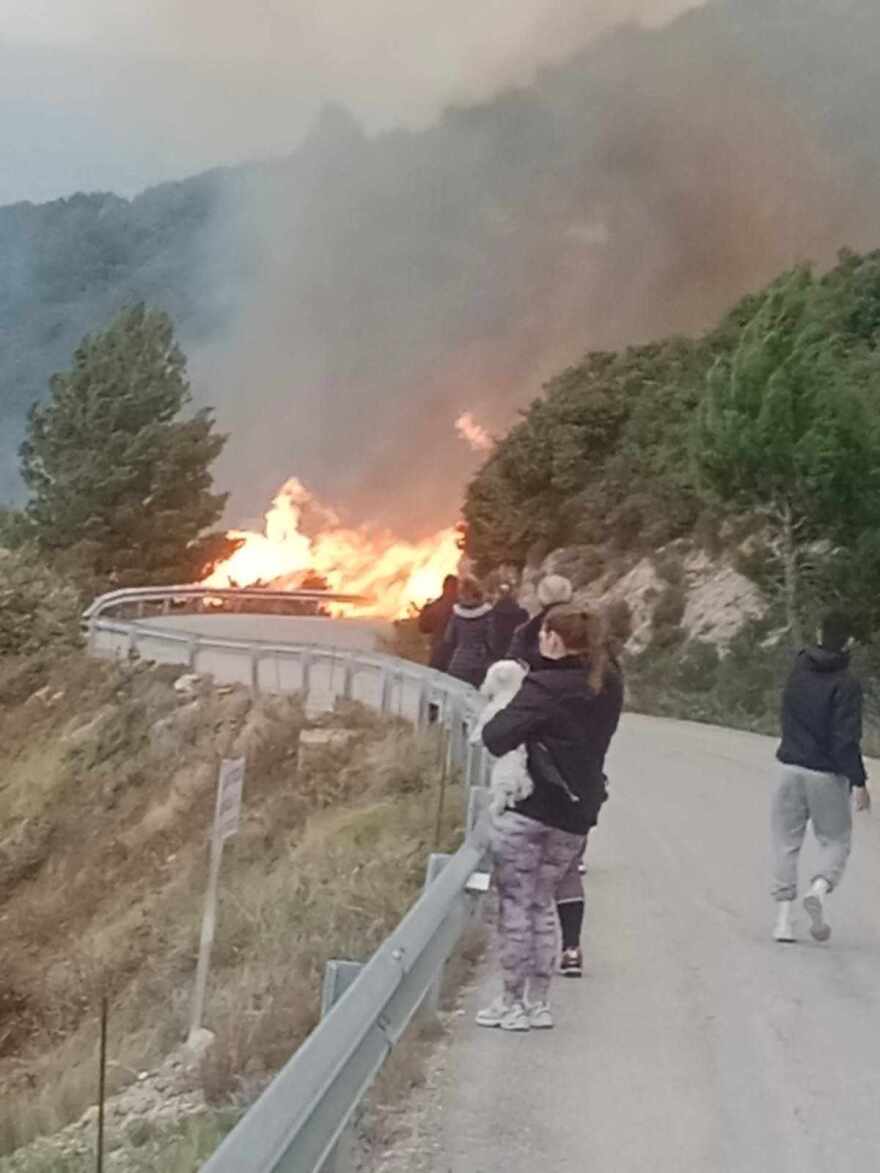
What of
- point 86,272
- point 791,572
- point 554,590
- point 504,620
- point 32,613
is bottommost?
point 554,590

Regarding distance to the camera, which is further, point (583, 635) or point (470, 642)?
point (470, 642)

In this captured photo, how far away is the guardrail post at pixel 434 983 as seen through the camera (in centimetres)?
755

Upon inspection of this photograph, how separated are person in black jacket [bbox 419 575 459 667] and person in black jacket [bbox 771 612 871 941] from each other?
213 inches

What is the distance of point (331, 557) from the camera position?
48250 millimetres

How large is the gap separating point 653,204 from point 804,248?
472 cm

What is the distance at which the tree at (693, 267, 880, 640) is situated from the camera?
2569 cm

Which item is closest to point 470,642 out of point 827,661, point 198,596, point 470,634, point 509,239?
point 470,634

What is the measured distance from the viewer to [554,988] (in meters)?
8.41

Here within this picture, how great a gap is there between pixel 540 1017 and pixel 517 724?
1219mm

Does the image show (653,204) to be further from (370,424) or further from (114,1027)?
(114,1027)

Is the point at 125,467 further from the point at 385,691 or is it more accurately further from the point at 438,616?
the point at 438,616

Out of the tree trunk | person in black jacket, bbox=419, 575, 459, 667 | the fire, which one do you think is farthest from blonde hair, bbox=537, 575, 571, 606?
the fire

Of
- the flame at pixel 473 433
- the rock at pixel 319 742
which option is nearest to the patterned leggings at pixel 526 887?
the rock at pixel 319 742

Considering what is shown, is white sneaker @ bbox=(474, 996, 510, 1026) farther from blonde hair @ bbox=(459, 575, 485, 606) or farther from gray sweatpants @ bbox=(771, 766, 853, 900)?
blonde hair @ bbox=(459, 575, 485, 606)
